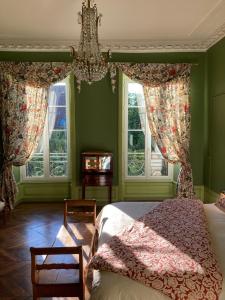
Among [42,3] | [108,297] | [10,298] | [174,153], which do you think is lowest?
[10,298]

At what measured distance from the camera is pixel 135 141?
5938 millimetres

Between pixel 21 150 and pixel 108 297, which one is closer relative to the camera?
pixel 108 297

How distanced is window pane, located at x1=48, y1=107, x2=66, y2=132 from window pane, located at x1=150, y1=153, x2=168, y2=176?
1.87 meters

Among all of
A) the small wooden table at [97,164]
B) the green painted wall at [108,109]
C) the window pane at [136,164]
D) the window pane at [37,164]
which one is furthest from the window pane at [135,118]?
the window pane at [37,164]

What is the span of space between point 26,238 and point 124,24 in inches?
131

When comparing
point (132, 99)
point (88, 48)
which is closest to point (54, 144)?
point (132, 99)

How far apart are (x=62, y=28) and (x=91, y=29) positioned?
70.4 inches

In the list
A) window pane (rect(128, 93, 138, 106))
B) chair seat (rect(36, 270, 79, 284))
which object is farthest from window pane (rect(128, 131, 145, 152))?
chair seat (rect(36, 270, 79, 284))

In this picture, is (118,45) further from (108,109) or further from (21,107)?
(21,107)

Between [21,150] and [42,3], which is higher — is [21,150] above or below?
below

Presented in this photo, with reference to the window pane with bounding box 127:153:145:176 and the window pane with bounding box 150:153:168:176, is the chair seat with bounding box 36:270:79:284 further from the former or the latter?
→ the window pane with bounding box 150:153:168:176

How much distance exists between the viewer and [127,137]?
5875mm

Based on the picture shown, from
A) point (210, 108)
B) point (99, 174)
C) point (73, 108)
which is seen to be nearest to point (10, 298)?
point (99, 174)

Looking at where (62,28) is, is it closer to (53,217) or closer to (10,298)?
(53,217)
